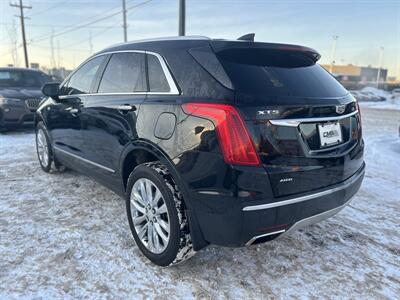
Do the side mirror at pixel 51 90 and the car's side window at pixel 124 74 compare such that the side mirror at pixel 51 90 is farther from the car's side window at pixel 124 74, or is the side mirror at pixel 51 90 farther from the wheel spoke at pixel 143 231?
the wheel spoke at pixel 143 231

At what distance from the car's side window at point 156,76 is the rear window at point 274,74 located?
53 cm

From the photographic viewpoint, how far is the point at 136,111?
8.97 ft

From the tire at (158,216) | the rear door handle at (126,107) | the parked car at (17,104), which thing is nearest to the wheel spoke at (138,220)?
the tire at (158,216)

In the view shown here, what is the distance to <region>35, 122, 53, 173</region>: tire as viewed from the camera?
4.74 meters

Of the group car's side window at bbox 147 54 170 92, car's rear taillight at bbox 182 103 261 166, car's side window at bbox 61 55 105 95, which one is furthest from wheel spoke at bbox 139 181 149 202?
car's side window at bbox 61 55 105 95

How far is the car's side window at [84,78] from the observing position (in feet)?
11.9

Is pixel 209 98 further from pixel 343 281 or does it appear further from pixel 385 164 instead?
pixel 385 164

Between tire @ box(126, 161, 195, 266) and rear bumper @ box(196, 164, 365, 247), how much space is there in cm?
22

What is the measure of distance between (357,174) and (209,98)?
144 cm

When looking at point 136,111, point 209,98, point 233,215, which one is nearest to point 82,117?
point 136,111

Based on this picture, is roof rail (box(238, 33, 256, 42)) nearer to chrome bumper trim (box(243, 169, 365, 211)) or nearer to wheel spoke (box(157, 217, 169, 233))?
chrome bumper trim (box(243, 169, 365, 211))

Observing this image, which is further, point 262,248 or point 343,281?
point 262,248

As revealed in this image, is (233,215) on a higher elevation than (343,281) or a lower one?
higher

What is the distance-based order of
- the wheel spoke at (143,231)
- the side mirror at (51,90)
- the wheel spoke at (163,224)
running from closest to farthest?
the wheel spoke at (163,224) → the wheel spoke at (143,231) → the side mirror at (51,90)
